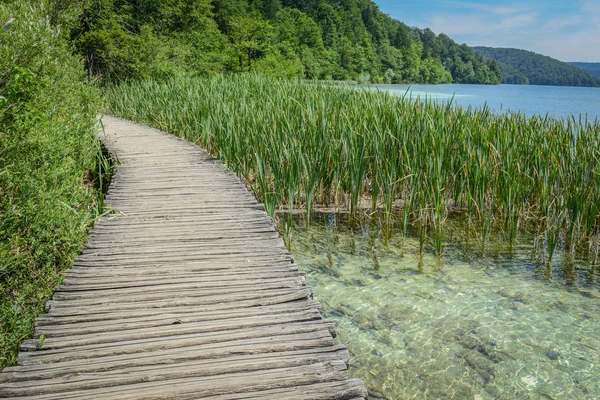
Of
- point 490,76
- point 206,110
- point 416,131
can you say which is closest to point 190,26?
point 206,110

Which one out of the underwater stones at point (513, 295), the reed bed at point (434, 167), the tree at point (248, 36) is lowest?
the underwater stones at point (513, 295)

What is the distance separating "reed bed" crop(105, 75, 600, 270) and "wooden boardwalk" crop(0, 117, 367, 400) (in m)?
1.03

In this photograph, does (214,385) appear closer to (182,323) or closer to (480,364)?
(182,323)

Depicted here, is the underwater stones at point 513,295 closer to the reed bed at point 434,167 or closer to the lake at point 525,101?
the reed bed at point 434,167

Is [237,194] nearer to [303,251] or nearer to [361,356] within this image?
[303,251]

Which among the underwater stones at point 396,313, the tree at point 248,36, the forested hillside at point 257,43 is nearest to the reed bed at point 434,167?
the underwater stones at point 396,313

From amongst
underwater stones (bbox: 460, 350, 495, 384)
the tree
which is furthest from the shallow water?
the tree

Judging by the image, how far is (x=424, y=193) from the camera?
4301mm

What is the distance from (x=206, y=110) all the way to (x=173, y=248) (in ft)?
12.9

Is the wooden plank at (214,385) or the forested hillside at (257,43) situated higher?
the forested hillside at (257,43)

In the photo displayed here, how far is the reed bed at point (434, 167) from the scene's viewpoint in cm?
402

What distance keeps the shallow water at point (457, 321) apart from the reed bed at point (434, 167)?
329mm

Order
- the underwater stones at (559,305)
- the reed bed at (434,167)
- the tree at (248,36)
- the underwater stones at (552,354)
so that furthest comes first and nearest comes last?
the tree at (248,36), the reed bed at (434,167), the underwater stones at (559,305), the underwater stones at (552,354)

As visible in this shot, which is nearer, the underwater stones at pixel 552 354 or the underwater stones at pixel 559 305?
the underwater stones at pixel 552 354
